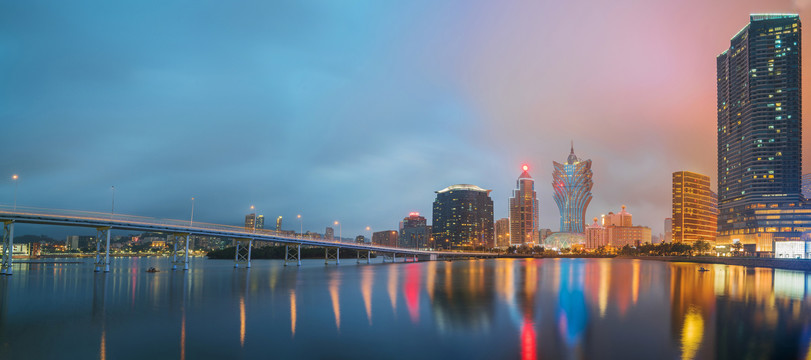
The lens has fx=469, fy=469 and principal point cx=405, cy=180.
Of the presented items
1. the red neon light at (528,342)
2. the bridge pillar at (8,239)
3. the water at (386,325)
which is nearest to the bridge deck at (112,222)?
the bridge pillar at (8,239)

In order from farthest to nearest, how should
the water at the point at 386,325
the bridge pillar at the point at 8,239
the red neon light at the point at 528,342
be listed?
the bridge pillar at the point at 8,239, the water at the point at 386,325, the red neon light at the point at 528,342

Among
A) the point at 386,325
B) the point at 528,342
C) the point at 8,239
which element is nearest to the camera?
the point at 528,342

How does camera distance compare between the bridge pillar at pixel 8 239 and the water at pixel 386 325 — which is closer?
the water at pixel 386 325

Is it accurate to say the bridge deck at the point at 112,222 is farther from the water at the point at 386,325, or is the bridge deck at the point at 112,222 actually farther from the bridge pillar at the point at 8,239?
the water at the point at 386,325

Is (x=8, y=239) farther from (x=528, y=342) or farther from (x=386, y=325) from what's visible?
(x=528, y=342)

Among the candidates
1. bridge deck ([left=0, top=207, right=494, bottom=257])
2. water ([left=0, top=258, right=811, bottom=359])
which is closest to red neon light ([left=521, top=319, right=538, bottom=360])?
water ([left=0, top=258, right=811, bottom=359])

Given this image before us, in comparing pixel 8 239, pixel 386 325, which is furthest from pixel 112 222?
pixel 386 325

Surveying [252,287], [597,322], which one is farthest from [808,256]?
[252,287]

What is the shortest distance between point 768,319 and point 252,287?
53.6 metres

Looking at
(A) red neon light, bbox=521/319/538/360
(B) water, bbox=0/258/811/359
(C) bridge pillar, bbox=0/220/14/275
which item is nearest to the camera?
(A) red neon light, bbox=521/319/538/360

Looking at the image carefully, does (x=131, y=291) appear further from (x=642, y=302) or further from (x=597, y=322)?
(x=642, y=302)

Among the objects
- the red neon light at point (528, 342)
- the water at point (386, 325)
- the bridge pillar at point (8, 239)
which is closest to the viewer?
the red neon light at point (528, 342)

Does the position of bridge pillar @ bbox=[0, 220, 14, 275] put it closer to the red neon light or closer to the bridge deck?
the bridge deck

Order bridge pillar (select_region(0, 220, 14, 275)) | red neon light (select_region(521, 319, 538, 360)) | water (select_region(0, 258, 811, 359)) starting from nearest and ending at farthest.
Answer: red neon light (select_region(521, 319, 538, 360)), water (select_region(0, 258, 811, 359)), bridge pillar (select_region(0, 220, 14, 275))
